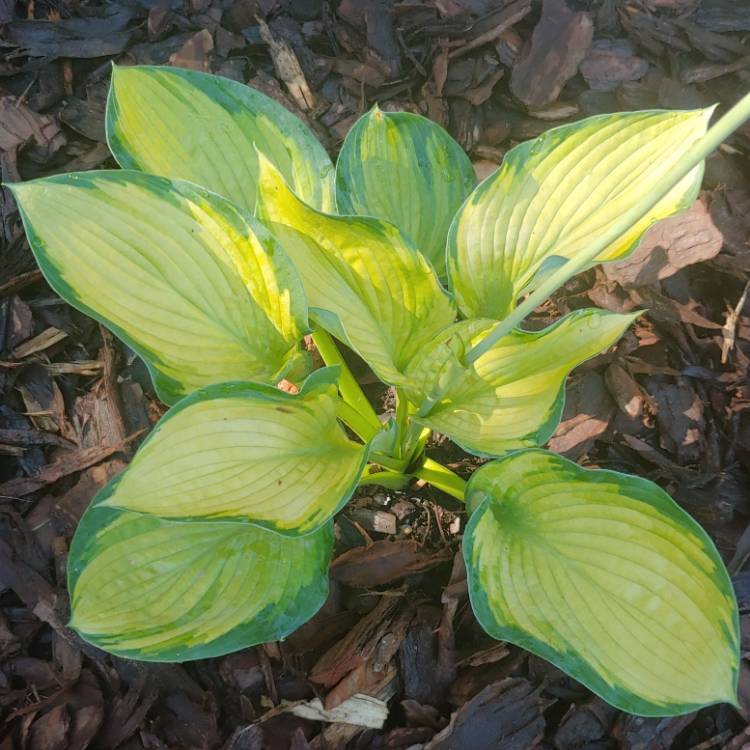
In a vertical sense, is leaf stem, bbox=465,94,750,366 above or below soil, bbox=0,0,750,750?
above

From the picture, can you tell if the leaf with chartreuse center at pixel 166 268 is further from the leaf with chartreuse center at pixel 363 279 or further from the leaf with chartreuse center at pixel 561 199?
the leaf with chartreuse center at pixel 561 199

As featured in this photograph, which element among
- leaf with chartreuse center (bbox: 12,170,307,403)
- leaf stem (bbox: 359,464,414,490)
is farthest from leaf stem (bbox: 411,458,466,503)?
leaf with chartreuse center (bbox: 12,170,307,403)

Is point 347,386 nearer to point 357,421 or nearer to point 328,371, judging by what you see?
point 357,421

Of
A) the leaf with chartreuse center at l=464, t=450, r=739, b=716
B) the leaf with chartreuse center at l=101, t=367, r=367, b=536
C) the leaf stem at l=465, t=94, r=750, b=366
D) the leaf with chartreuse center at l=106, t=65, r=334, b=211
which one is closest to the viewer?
the leaf stem at l=465, t=94, r=750, b=366

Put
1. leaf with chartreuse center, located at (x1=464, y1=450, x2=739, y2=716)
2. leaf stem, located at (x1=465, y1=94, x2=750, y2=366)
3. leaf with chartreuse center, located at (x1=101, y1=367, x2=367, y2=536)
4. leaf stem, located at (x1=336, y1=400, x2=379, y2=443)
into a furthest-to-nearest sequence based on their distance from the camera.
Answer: leaf stem, located at (x1=336, y1=400, x2=379, y2=443) → leaf with chartreuse center, located at (x1=464, y1=450, x2=739, y2=716) → leaf with chartreuse center, located at (x1=101, y1=367, x2=367, y2=536) → leaf stem, located at (x1=465, y1=94, x2=750, y2=366)

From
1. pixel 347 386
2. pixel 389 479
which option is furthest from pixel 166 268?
pixel 389 479

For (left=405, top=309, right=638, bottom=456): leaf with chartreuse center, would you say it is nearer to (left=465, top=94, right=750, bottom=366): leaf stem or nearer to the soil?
(left=465, top=94, right=750, bottom=366): leaf stem

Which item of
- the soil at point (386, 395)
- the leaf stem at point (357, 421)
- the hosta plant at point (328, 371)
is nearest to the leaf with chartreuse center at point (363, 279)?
the hosta plant at point (328, 371)
